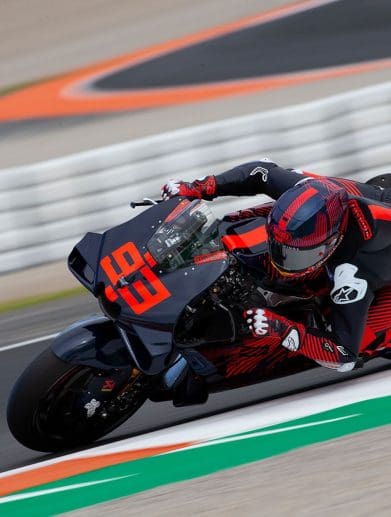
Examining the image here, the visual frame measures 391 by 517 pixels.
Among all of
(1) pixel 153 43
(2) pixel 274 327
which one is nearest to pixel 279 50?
(1) pixel 153 43

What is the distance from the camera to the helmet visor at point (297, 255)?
4.99 metres

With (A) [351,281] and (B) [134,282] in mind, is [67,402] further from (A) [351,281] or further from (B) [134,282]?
(A) [351,281]

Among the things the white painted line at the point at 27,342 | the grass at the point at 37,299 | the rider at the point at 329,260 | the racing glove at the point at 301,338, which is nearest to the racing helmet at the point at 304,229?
the rider at the point at 329,260

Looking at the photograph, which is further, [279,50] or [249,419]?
[279,50]

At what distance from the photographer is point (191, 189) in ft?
18.6

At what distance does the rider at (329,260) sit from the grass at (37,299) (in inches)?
127

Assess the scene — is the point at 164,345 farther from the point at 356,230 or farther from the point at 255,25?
the point at 255,25

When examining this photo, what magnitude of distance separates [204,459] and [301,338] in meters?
0.81

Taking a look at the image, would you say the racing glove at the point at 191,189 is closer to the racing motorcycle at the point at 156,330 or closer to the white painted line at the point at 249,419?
the racing motorcycle at the point at 156,330

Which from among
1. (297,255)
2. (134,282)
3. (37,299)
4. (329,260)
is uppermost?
(134,282)

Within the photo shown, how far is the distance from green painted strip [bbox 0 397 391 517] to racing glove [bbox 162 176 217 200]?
52.9 inches

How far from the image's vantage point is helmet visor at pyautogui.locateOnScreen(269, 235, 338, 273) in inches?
196

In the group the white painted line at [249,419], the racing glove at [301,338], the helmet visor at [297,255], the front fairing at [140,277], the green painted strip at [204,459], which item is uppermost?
the front fairing at [140,277]

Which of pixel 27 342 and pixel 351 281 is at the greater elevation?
pixel 351 281
